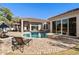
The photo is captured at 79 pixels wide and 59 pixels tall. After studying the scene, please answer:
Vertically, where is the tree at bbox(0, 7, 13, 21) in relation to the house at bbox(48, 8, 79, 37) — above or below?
above

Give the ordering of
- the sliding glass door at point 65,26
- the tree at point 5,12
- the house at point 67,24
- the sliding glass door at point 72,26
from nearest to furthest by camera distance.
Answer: the tree at point 5,12, the house at point 67,24, the sliding glass door at point 72,26, the sliding glass door at point 65,26

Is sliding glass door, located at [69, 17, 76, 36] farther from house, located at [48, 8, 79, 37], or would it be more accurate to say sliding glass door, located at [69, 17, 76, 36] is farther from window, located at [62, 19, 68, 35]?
window, located at [62, 19, 68, 35]

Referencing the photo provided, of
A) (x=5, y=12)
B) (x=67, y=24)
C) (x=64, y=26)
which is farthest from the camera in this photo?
(x=64, y=26)

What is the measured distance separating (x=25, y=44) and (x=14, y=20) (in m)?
5.35

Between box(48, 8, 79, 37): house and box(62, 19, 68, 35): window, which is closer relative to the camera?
box(48, 8, 79, 37): house

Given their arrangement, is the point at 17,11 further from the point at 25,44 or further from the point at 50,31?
the point at 50,31

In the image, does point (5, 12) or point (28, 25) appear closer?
point (5, 12)

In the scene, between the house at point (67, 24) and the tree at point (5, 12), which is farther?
the house at point (67, 24)

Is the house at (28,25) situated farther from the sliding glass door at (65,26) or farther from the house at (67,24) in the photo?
the sliding glass door at (65,26)

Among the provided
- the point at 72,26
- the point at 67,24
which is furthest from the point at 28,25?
the point at 72,26

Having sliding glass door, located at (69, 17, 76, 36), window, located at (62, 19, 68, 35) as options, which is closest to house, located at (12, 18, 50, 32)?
window, located at (62, 19, 68, 35)

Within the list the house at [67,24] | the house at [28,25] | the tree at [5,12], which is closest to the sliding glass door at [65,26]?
the house at [67,24]

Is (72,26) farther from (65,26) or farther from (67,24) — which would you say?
(65,26)
